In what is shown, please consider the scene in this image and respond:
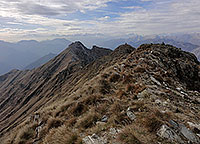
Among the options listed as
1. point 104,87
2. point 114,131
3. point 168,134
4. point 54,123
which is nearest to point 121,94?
point 104,87

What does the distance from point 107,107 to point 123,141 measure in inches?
167

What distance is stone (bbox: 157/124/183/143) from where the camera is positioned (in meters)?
6.53

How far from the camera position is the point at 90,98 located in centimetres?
1231

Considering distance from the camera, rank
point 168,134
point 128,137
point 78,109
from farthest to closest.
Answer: point 78,109, point 168,134, point 128,137

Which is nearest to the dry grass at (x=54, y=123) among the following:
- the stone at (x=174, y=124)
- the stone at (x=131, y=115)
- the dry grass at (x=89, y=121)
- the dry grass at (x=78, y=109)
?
the dry grass at (x=78, y=109)

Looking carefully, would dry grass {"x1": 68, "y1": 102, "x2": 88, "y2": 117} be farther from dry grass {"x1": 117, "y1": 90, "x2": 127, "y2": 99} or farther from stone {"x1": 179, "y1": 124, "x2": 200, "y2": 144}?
stone {"x1": 179, "y1": 124, "x2": 200, "y2": 144}

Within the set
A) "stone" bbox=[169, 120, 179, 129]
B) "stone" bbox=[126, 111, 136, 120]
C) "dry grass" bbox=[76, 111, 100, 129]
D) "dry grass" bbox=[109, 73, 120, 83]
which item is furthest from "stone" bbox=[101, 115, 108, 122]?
"dry grass" bbox=[109, 73, 120, 83]

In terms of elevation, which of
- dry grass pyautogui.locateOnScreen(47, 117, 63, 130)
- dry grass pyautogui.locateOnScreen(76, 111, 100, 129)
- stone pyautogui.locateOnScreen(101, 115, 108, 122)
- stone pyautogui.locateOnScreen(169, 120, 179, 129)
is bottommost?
dry grass pyautogui.locateOnScreen(47, 117, 63, 130)

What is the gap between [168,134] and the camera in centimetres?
670

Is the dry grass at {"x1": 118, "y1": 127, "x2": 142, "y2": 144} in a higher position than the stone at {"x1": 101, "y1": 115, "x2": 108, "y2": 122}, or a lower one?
higher

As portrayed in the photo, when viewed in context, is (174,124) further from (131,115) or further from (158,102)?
(158,102)

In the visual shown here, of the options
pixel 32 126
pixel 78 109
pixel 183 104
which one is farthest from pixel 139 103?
pixel 32 126

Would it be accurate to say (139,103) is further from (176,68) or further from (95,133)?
(176,68)

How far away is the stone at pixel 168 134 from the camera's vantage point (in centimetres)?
653
